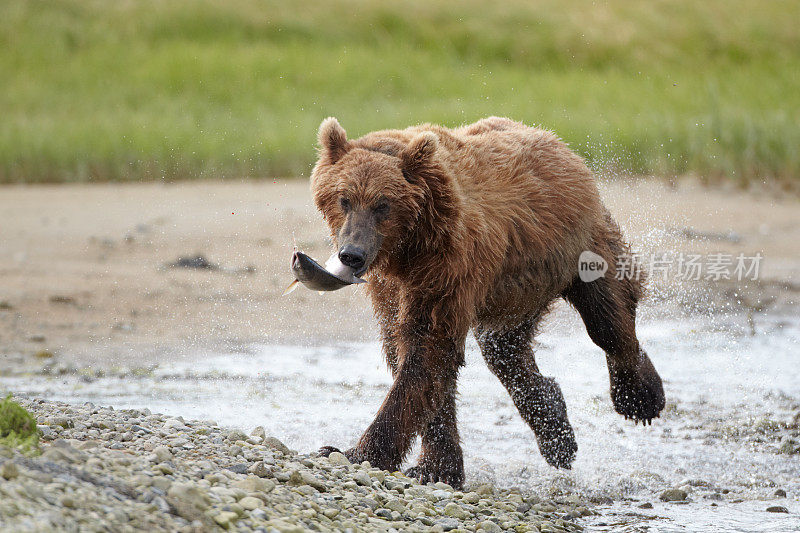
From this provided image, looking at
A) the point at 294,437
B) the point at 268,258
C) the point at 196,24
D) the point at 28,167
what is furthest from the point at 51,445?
the point at 196,24

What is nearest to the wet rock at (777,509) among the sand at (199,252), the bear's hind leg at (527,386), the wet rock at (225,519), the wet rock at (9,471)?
the bear's hind leg at (527,386)

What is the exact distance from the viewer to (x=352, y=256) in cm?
496

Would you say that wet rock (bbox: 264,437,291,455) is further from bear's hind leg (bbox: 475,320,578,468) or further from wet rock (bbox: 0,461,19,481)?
bear's hind leg (bbox: 475,320,578,468)

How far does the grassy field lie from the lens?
45.9ft

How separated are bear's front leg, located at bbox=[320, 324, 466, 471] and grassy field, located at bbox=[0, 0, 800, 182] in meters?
8.63

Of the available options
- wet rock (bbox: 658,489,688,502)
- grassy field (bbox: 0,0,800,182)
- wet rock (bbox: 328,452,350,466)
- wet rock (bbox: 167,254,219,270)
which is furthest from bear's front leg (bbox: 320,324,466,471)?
grassy field (bbox: 0,0,800,182)

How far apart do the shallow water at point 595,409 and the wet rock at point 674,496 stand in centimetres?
6

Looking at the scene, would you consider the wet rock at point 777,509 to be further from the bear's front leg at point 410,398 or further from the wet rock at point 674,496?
the bear's front leg at point 410,398

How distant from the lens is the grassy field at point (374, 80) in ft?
45.9

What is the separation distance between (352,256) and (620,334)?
6.72ft

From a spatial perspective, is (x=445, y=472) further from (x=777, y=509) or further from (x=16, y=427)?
(x=16, y=427)

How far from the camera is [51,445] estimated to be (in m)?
4.09

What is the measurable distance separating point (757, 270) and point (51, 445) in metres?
8.70

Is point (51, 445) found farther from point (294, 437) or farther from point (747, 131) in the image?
point (747, 131)
